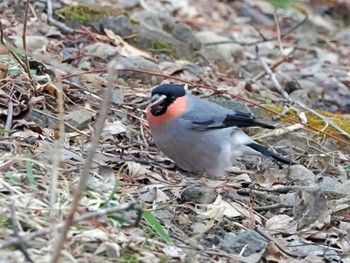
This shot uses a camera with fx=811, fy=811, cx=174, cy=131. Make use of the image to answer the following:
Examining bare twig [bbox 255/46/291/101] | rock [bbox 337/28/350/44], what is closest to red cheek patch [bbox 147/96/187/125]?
bare twig [bbox 255/46/291/101]

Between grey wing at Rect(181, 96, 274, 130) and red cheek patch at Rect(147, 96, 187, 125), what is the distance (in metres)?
0.04

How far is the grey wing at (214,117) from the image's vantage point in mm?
3963

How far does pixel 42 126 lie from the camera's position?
3.97 meters

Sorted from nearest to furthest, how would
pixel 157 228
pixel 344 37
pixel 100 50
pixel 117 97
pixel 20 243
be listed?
pixel 20 243 → pixel 157 228 → pixel 117 97 → pixel 100 50 → pixel 344 37

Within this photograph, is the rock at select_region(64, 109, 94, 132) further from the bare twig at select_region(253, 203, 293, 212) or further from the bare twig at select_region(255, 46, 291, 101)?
the bare twig at select_region(255, 46, 291, 101)

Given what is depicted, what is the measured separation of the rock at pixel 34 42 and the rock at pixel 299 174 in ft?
5.76

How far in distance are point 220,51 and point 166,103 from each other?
2.67 m

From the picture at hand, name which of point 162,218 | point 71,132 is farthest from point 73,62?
point 162,218

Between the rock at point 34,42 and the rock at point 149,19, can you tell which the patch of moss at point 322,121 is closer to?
the rock at point 34,42

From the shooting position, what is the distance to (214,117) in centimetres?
403

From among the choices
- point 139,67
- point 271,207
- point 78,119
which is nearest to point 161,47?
point 139,67

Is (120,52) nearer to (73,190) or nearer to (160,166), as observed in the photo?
(160,166)

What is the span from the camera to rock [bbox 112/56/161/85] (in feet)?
16.5

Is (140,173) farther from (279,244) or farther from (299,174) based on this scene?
(299,174)
